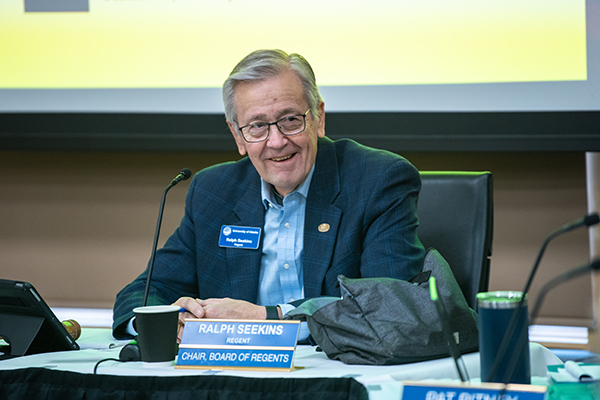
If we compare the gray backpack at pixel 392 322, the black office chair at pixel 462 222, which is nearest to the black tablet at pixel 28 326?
the gray backpack at pixel 392 322

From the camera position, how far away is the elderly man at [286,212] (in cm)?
164

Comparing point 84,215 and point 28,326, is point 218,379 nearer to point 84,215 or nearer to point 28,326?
point 28,326

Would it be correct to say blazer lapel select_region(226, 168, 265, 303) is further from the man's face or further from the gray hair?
the gray hair

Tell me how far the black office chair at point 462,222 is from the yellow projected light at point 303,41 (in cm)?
93

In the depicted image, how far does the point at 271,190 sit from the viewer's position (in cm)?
186

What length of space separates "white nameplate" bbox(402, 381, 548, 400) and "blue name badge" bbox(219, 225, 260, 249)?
3.50 feet

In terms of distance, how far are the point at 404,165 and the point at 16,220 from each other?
8.04 feet

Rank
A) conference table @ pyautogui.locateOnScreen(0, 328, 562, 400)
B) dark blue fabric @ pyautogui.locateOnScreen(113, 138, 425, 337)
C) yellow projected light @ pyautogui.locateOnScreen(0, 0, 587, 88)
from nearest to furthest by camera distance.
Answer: conference table @ pyautogui.locateOnScreen(0, 328, 562, 400)
dark blue fabric @ pyautogui.locateOnScreen(113, 138, 425, 337)
yellow projected light @ pyautogui.locateOnScreen(0, 0, 587, 88)

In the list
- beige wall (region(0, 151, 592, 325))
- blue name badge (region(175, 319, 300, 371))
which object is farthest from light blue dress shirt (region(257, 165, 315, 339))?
beige wall (region(0, 151, 592, 325))

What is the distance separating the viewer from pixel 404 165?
1.72 m

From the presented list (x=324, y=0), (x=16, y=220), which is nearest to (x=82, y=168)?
(x=16, y=220)

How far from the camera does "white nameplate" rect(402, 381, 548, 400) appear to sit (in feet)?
2.30

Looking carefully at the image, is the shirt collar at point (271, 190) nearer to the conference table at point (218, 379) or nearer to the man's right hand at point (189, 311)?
the man's right hand at point (189, 311)

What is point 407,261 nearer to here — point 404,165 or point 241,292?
point 404,165
